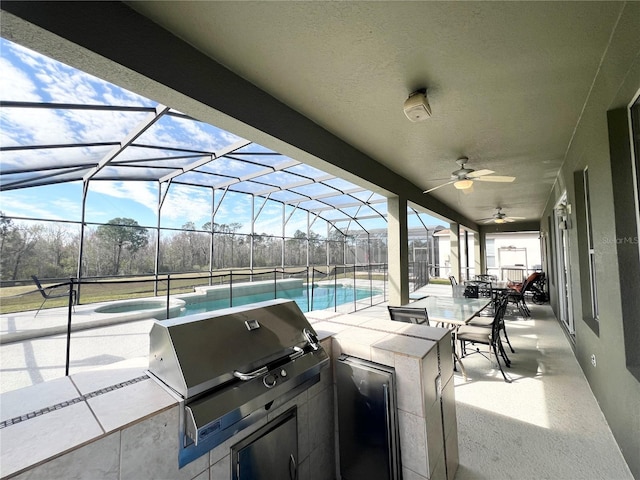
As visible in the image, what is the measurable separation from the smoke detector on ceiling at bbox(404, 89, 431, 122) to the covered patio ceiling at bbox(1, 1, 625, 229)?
0.09 meters

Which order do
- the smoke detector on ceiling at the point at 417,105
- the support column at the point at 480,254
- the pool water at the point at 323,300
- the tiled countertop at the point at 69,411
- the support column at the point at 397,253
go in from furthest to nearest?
the support column at the point at 480,254 → the pool water at the point at 323,300 → the support column at the point at 397,253 → the smoke detector on ceiling at the point at 417,105 → the tiled countertop at the point at 69,411

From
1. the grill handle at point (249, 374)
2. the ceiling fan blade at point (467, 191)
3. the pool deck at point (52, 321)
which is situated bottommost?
the pool deck at point (52, 321)

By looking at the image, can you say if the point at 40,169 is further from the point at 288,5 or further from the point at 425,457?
the point at 425,457

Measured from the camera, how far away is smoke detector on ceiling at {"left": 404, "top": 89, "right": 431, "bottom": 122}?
2072 millimetres

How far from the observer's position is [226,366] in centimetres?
110

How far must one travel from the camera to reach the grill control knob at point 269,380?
3.77 feet

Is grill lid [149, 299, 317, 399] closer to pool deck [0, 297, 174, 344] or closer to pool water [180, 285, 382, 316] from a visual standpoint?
pool deck [0, 297, 174, 344]

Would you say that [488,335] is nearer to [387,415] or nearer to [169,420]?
[387,415]

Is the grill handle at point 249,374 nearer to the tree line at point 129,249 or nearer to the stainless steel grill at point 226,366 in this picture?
the stainless steel grill at point 226,366

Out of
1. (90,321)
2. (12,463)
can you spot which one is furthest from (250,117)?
(90,321)

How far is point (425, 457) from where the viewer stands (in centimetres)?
140

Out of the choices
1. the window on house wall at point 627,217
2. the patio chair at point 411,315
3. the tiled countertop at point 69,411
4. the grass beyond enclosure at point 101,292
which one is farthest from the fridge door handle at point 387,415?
the grass beyond enclosure at point 101,292

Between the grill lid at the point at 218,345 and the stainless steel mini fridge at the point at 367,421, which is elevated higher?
the grill lid at the point at 218,345

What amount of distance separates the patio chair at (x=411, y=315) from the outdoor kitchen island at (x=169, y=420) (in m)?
1.00
